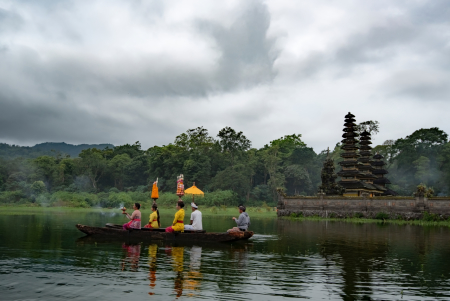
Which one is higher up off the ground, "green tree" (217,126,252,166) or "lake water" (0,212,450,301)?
"green tree" (217,126,252,166)

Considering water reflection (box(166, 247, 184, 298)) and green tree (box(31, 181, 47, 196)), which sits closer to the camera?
Result: water reflection (box(166, 247, 184, 298))

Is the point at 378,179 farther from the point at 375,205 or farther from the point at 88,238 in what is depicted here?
the point at 88,238

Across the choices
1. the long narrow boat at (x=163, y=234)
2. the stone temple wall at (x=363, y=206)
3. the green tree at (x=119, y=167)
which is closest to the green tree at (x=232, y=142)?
the green tree at (x=119, y=167)

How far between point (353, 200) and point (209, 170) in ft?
126

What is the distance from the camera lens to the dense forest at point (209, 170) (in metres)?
66.1

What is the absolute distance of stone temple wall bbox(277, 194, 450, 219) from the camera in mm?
39250

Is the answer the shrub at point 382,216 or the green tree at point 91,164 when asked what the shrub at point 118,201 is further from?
the shrub at point 382,216

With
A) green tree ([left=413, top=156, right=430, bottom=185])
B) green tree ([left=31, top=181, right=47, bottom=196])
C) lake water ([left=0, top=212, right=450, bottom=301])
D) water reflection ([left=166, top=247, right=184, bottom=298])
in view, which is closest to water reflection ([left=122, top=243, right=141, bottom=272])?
lake water ([left=0, top=212, right=450, bottom=301])

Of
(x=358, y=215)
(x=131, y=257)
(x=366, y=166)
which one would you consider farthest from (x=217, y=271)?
(x=366, y=166)

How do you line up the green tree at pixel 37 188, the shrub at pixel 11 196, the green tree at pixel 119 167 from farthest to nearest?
1. the green tree at pixel 119 167
2. the green tree at pixel 37 188
3. the shrub at pixel 11 196

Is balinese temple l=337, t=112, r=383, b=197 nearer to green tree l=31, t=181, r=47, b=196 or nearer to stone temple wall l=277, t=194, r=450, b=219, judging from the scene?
stone temple wall l=277, t=194, r=450, b=219

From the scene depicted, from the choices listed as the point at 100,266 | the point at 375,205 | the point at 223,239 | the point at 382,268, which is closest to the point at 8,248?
the point at 100,266

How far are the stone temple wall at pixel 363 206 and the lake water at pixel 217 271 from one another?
22740 millimetres

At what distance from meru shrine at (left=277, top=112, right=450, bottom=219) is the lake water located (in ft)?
75.1
